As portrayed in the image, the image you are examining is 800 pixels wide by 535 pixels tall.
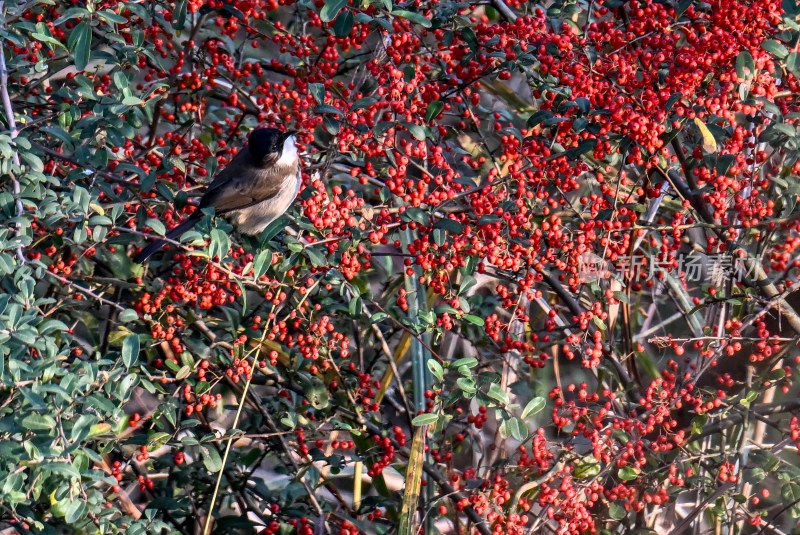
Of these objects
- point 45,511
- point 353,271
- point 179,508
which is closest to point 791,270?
point 353,271

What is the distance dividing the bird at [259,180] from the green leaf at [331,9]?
104 cm

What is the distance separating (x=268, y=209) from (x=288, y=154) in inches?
12.3

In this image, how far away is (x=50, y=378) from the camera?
2762 mm

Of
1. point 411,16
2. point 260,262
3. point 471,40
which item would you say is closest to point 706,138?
point 471,40

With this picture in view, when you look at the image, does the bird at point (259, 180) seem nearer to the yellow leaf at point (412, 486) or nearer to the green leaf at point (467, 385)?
the yellow leaf at point (412, 486)

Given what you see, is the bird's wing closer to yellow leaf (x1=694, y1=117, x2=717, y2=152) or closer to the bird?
the bird

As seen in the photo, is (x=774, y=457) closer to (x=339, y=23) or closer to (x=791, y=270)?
(x=791, y=270)

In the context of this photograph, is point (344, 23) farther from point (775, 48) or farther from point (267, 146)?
point (775, 48)

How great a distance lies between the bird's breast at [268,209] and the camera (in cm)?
440

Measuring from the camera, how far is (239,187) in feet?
14.3

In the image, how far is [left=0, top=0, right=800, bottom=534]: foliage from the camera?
3133mm

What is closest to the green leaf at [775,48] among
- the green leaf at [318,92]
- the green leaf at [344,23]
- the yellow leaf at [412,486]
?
the green leaf at [344,23]

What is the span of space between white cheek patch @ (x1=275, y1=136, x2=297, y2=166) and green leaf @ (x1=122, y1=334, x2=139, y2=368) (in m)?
1.44

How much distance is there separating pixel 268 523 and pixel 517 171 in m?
1.65
